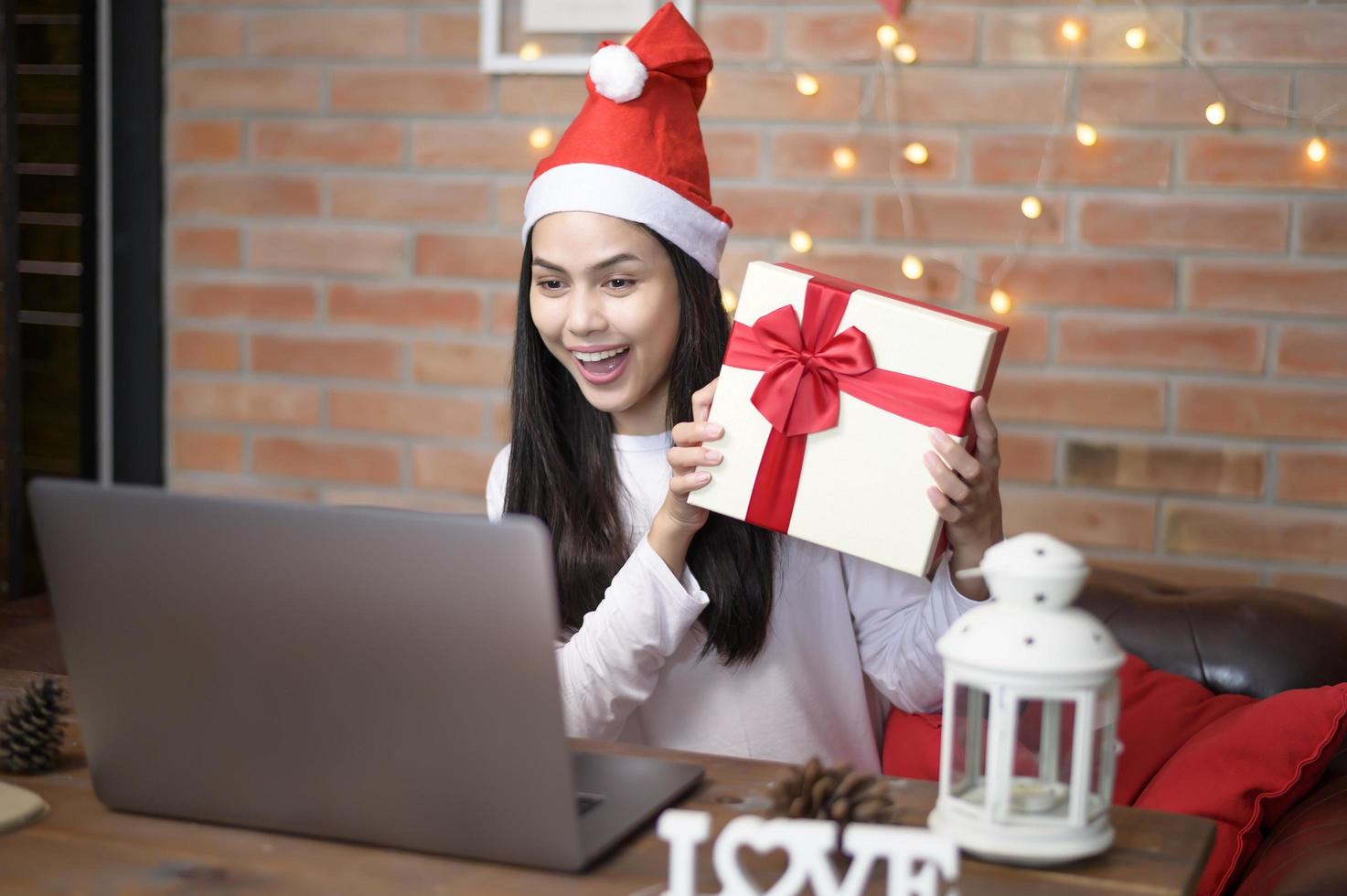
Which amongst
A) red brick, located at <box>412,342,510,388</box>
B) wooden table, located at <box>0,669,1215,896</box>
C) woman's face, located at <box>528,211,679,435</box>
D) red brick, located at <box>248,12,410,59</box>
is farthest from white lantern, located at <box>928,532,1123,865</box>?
red brick, located at <box>248,12,410,59</box>

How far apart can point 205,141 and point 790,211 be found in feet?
3.83

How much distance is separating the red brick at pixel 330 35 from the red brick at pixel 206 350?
546 millimetres

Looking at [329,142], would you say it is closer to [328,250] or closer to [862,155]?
[328,250]

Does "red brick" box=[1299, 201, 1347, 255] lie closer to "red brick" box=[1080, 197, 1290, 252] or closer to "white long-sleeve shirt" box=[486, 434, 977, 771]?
"red brick" box=[1080, 197, 1290, 252]

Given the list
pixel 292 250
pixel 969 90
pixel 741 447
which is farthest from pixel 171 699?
pixel 292 250

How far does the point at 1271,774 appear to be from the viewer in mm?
1456

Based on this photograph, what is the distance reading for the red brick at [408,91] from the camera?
98.7 inches

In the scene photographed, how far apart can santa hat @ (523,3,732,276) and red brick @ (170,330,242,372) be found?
127 centimetres

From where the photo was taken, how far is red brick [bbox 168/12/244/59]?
264cm

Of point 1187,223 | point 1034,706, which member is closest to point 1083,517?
point 1187,223

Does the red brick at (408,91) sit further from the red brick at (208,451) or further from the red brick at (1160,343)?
the red brick at (1160,343)

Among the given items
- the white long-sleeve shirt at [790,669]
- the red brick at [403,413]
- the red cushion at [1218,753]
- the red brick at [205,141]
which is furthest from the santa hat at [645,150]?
the red brick at [205,141]

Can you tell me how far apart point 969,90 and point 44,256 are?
172cm

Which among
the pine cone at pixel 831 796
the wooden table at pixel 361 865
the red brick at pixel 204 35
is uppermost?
the red brick at pixel 204 35
